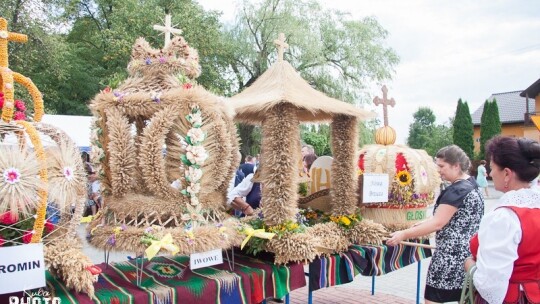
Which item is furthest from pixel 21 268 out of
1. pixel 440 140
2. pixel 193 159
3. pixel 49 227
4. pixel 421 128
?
pixel 421 128

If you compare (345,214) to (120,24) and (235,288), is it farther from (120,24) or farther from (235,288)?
(120,24)

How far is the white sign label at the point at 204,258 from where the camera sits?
268cm

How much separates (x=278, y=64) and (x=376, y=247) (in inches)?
73.2

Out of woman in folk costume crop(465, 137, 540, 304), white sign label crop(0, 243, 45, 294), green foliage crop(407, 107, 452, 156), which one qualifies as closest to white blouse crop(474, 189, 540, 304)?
woman in folk costume crop(465, 137, 540, 304)

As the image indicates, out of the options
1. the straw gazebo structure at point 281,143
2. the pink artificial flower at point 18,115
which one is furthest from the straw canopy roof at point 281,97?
the pink artificial flower at point 18,115

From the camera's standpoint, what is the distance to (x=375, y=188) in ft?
13.2

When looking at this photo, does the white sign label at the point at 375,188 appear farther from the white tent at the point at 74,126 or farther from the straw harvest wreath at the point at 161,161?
the white tent at the point at 74,126

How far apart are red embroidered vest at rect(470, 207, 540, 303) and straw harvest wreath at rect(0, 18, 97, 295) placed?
6.78 ft

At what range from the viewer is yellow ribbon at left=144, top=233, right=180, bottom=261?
2355 mm

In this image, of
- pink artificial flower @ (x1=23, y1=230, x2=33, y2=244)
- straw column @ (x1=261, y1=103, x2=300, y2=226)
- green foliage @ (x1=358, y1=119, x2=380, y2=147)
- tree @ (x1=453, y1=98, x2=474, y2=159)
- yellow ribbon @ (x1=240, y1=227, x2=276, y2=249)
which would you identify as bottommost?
yellow ribbon @ (x1=240, y1=227, x2=276, y2=249)

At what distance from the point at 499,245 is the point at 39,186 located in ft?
6.74

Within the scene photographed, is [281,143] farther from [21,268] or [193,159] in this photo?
[21,268]

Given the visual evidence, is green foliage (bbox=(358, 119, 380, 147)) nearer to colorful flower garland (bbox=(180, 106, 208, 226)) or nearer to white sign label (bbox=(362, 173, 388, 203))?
white sign label (bbox=(362, 173, 388, 203))

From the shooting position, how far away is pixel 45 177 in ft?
6.42
